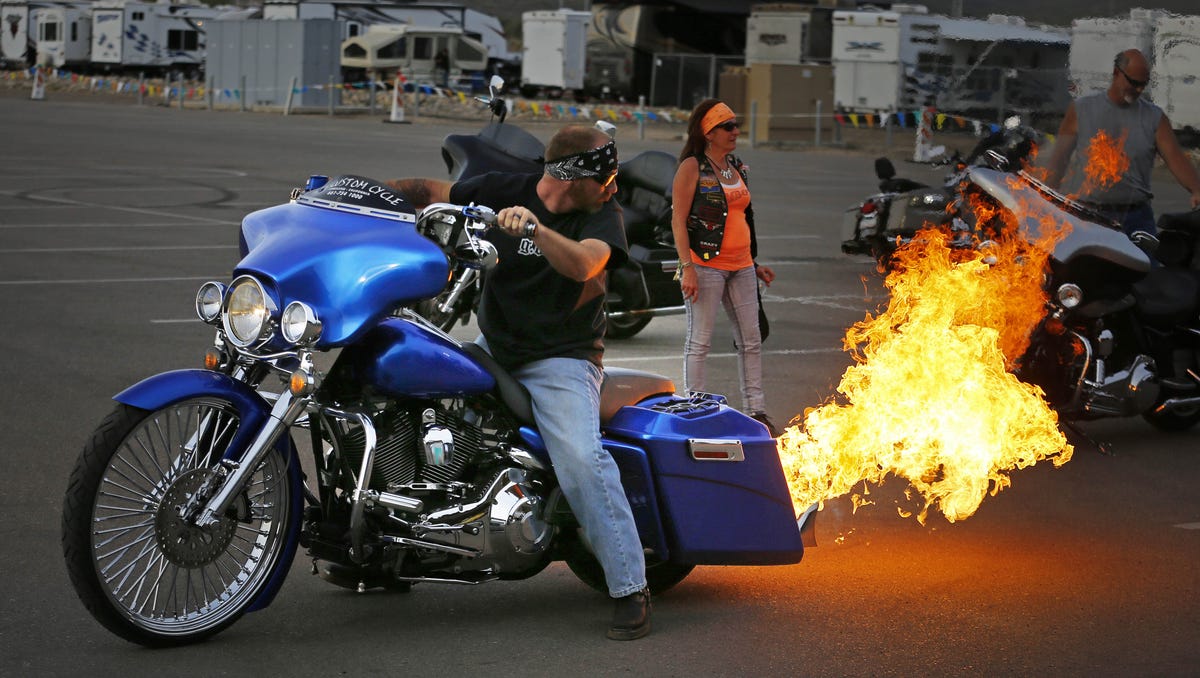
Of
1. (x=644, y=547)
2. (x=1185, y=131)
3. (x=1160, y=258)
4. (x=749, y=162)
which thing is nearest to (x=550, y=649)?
(x=644, y=547)

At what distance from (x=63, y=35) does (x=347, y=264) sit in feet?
211

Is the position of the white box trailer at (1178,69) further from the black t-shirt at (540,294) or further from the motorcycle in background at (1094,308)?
the black t-shirt at (540,294)

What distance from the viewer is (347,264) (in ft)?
17.2

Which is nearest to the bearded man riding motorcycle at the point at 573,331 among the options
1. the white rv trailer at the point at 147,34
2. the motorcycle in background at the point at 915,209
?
the motorcycle in background at the point at 915,209

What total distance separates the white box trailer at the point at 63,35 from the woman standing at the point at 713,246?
60.5 metres

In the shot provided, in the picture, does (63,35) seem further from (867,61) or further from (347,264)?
(347,264)

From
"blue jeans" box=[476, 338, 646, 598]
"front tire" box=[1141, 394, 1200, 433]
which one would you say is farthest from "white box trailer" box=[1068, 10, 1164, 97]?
"blue jeans" box=[476, 338, 646, 598]

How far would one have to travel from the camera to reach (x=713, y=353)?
475 inches

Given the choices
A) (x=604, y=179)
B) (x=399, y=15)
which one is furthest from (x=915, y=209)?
(x=399, y=15)

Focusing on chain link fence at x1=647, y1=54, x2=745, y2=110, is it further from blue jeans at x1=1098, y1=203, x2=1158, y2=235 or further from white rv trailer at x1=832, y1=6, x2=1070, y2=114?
blue jeans at x1=1098, y1=203, x2=1158, y2=235

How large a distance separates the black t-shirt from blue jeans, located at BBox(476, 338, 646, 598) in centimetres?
8

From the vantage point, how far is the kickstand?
907 centimetres

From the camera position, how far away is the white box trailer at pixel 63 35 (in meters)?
64.9

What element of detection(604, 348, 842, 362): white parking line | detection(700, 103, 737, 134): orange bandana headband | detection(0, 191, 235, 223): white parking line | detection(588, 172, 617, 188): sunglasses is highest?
detection(700, 103, 737, 134): orange bandana headband
